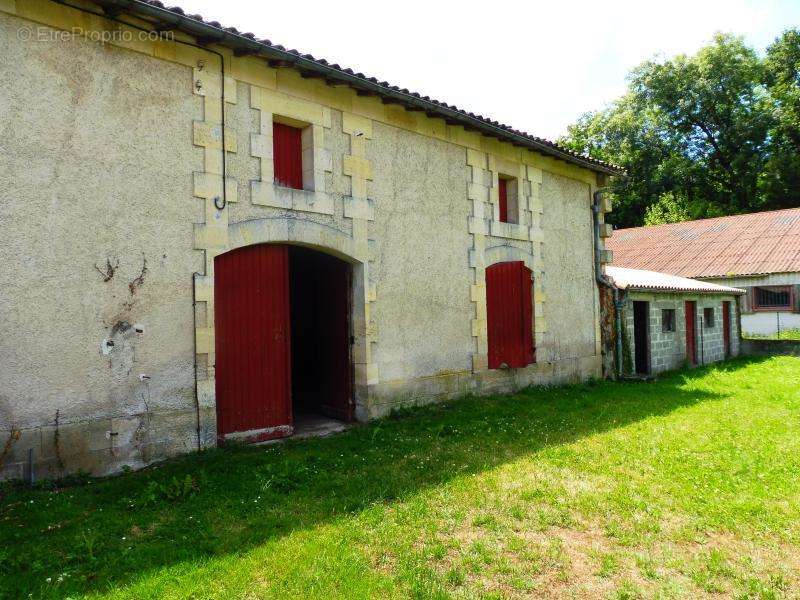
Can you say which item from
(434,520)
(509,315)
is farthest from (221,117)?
(509,315)

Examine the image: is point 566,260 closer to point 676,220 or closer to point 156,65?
point 156,65

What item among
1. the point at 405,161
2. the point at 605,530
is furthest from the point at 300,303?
the point at 605,530

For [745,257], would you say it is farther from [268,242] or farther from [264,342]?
[264,342]

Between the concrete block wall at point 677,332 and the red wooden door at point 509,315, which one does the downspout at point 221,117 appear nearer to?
the red wooden door at point 509,315

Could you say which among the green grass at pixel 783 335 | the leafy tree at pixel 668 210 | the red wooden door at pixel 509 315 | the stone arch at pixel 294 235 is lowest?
the green grass at pixel 783 335

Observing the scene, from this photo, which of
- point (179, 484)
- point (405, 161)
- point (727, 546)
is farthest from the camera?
point (405, 161)

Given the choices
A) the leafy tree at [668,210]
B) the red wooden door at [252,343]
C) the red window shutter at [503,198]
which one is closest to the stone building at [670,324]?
the red window shutter at [503,198]

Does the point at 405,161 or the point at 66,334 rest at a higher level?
the point at 405,161

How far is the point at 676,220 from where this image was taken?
29.2m

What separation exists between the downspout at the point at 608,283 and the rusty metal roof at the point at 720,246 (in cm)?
1124

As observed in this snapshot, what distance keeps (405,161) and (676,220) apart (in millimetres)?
26064

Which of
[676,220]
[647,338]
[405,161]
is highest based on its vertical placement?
[676,220]

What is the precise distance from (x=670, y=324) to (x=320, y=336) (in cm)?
990

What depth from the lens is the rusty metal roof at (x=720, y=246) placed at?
19844mm
